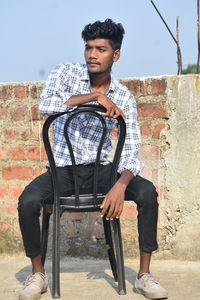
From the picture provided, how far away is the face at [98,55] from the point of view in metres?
3.48

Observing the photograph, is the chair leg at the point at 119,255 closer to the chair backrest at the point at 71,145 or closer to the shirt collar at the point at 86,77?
the chair backrest at the point at 71,145

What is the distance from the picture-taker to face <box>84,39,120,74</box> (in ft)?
11.4

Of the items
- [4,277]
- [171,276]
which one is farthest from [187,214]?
[4,277]

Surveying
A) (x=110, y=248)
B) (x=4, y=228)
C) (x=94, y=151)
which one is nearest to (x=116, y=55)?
(x=94, y=151)

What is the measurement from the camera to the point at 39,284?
335 cm

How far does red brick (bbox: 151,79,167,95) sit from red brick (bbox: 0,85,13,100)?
3.59 ft

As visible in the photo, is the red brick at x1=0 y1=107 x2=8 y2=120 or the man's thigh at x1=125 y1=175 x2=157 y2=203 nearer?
the man's thigh at x1=125 y1=175 x2=157 y2=203

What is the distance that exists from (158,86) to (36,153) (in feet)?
3.40

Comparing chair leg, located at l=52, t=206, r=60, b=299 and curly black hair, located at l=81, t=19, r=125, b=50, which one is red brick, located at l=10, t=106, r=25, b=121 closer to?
curly black hair, located at l=81, t=19, r=125, b=50

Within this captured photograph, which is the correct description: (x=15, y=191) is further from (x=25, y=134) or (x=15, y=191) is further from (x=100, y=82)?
(x=100, y=82)

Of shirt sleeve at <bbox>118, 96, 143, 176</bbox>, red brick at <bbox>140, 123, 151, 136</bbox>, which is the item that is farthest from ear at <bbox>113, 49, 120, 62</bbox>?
red brick at <bbox>140, 123, 151, 136</bbox>

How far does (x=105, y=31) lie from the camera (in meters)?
3.48

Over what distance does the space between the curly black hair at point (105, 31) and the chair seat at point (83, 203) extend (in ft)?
2.90

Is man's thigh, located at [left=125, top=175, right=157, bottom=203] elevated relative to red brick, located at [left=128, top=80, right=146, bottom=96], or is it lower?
lower
